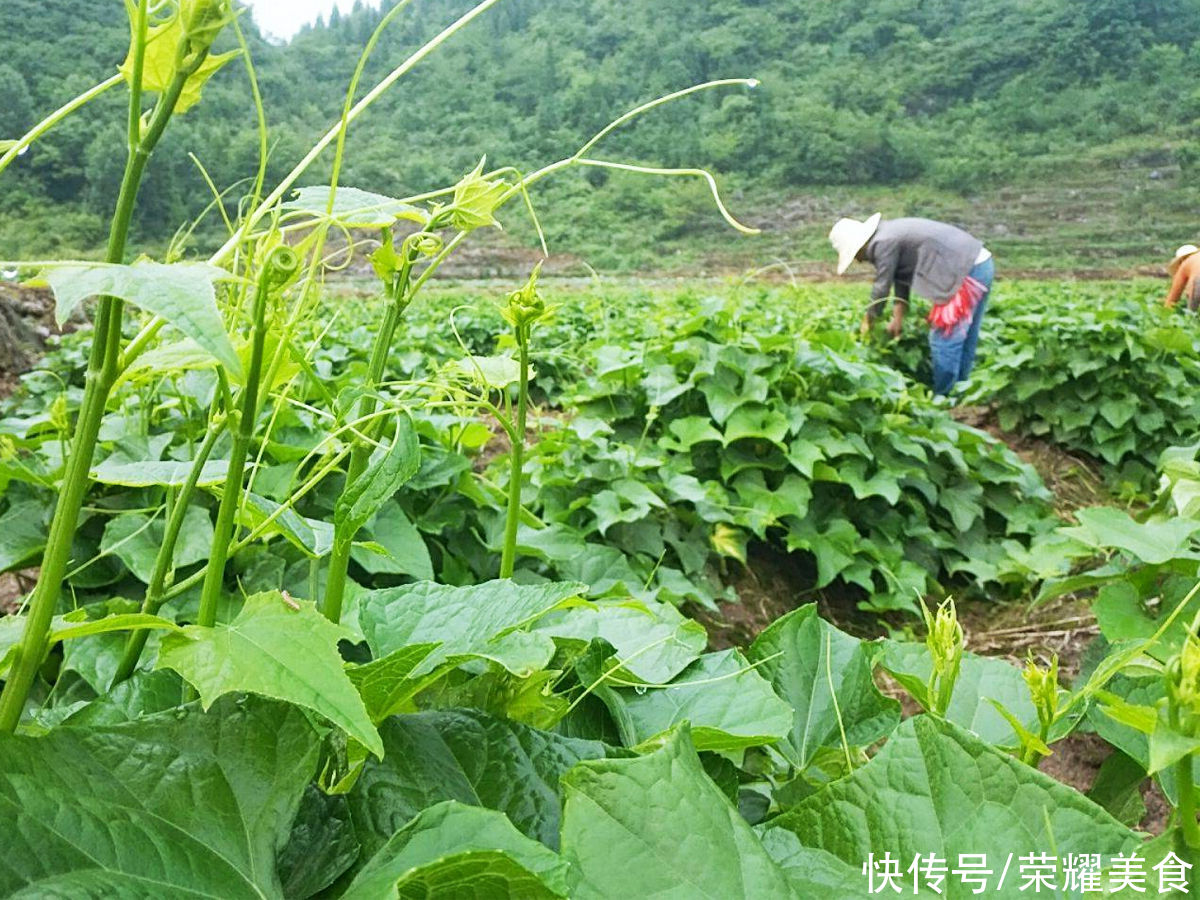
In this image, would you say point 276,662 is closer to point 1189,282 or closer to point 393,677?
point 393,677

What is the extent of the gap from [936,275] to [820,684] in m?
6.10

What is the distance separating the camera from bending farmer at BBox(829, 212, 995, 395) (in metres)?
6.04

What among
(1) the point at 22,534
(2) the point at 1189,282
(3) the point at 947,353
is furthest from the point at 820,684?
(2) the point at 1189,282

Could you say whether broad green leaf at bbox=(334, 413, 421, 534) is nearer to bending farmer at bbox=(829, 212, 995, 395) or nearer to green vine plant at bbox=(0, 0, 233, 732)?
green vine plant at bbox=(0, 0, 233, 732)

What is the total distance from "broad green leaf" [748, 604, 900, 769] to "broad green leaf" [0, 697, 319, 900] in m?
0.48

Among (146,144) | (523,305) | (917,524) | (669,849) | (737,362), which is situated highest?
(146,144)

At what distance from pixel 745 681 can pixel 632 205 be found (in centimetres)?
4673

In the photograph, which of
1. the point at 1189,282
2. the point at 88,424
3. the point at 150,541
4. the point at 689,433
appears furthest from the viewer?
the point at 1189,282

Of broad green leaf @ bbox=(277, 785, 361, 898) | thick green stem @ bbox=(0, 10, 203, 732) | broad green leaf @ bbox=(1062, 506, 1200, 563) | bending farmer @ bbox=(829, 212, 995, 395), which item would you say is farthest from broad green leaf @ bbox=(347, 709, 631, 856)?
bending farmer @ bbox=(829, 212, 995, 395)

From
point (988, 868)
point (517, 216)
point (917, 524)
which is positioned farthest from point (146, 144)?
point (517, 216)

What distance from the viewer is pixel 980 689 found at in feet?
3.16

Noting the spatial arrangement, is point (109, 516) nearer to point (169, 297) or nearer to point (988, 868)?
point (169, 297)

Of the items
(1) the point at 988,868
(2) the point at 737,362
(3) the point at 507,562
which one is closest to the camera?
(1) the point at 988,868

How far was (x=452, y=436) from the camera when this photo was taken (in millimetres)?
2139
